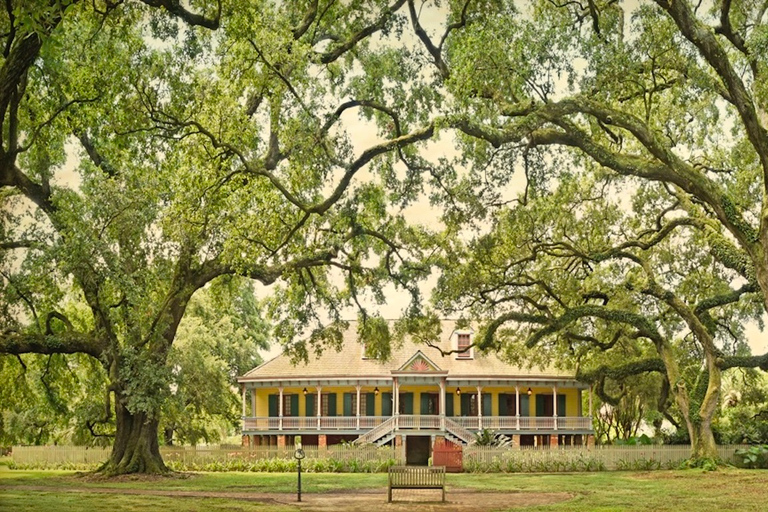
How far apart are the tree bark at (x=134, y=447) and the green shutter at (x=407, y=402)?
729 inches

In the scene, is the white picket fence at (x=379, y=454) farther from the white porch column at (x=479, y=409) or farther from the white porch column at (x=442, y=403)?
the white porch column at (x=479, y=409)

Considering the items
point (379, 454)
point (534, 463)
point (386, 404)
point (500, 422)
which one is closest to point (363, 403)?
point (386, 404)

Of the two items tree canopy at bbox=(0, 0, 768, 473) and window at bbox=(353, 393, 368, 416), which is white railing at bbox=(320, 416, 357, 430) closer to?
window at bbox=(353, 393, 368, 416)

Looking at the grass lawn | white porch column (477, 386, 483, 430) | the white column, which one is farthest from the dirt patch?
white porch column (477, 386, 483, 430)

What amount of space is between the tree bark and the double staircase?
15.0m

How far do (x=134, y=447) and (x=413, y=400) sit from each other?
65.5ft

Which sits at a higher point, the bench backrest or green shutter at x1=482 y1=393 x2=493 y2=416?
green shutter at x1=482 y1=393 x2=493 y2=416

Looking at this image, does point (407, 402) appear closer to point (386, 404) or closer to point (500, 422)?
point (386, 404)

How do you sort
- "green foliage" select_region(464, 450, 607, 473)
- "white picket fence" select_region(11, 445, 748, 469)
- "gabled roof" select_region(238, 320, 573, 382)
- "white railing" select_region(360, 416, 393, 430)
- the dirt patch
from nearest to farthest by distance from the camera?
the dirt patch < "green foliage" select_region(464, 450, 607, 473) < "white picket fence" select_region(11, 445, 748, 469) < "gabled roof" select_region(238, 320, 573, 382) < "white railing" select_region(360, 416, 393, 430)

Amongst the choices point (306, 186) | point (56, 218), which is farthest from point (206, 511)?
point (56, 218)

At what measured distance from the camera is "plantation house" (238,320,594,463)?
45531 mm

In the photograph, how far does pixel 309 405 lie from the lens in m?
Result: 47.8

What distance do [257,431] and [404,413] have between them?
25.3ft

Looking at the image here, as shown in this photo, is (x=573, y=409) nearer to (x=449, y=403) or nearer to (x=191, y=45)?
(x=449, y=403)
